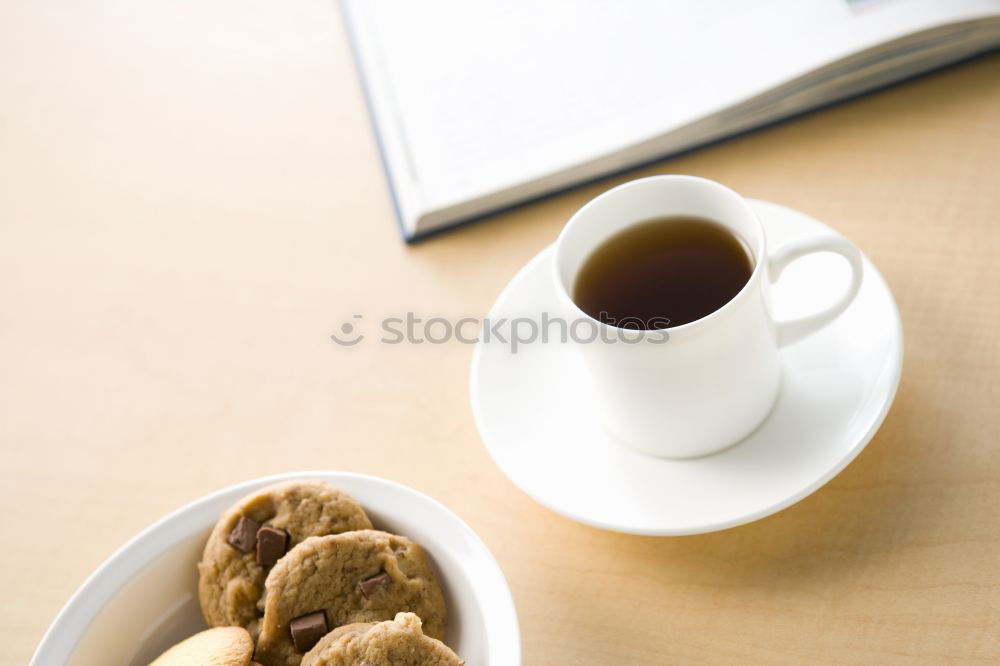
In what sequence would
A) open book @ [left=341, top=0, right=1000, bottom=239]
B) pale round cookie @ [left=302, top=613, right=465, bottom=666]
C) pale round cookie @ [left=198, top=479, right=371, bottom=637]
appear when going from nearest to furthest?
pale round cookie @ [left=302, top=613, right=465, bottom=666] → pale round cookie @ [left=198, top=479, right=371, bottom=637] → open book @ [left=341, top=0, right=1000, bottom=239]

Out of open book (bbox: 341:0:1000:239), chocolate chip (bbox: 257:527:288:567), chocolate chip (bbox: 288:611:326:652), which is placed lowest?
chocolate chip (bbox: 288:611:326:652)

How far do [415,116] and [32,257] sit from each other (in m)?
0.62

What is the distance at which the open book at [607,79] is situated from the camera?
1199 mm

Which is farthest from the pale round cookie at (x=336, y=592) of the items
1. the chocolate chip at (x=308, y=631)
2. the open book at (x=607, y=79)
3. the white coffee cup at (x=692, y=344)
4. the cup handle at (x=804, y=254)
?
the open book at (x=607, y=79)

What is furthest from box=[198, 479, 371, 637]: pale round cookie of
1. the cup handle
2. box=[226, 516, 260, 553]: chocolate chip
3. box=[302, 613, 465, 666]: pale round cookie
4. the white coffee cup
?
the cup handle

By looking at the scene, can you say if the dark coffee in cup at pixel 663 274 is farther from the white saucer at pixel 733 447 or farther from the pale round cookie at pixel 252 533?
the pale round cookie at pixel 252 533

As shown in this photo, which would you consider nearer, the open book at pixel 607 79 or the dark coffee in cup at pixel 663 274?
the dark coffee in cup at pixel 663 274

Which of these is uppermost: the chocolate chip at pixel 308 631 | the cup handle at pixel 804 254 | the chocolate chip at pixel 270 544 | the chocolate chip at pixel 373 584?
the cup handle at pixel 804 254

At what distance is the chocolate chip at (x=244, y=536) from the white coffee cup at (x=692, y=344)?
349mm

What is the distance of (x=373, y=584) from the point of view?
0.80 meters

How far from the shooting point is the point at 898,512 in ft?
2.89

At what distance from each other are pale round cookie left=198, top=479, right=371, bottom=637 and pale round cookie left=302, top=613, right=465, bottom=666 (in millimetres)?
115

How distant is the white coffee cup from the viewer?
84 cm

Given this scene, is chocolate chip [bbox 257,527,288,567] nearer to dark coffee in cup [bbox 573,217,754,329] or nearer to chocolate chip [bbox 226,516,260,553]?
chocolate chip [bbox 226,516,260,553]
